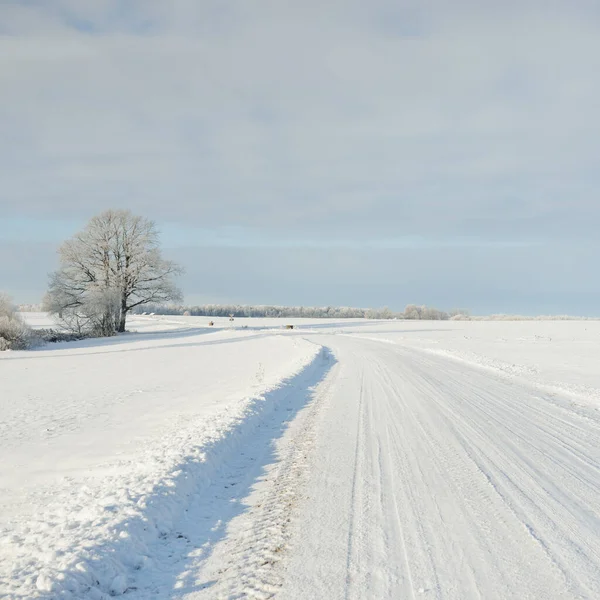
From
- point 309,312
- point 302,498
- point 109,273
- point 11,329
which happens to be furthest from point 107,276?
point 309,312

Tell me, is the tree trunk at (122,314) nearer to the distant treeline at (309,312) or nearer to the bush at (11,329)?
the bush at (11,329)

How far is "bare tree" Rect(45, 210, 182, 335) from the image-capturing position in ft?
142

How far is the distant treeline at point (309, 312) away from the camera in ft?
436

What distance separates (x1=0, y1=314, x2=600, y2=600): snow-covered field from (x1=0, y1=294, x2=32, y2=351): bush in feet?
72.0

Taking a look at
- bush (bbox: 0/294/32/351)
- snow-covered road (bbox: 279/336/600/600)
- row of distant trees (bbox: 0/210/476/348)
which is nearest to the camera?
snow-covered road (bbox: 279/336/600/600)

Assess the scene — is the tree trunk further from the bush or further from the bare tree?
the bush

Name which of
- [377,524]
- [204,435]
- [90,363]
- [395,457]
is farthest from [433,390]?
[90,363]

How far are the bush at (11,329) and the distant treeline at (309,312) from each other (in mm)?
90877

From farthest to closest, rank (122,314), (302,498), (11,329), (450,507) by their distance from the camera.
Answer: (122,314) → (11,329) → (302,498) → (450,507)

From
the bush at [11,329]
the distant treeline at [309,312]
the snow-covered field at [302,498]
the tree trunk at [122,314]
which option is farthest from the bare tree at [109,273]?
the distant treeline at [309,312]

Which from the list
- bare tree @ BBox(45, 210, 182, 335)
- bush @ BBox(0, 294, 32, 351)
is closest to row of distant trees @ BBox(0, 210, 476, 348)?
bare tree @ BBox(45, 210, 182, 335)

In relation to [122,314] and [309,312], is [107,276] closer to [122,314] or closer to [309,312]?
[122,314]

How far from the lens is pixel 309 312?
144 metres

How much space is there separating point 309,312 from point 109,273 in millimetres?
100383
